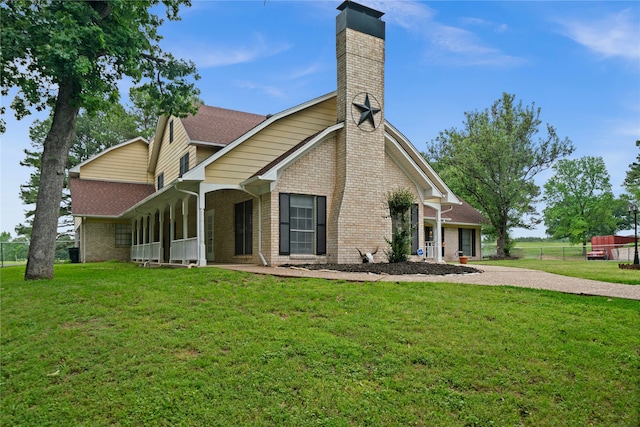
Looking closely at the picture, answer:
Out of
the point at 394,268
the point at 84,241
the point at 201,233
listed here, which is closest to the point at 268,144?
the point at 201,233

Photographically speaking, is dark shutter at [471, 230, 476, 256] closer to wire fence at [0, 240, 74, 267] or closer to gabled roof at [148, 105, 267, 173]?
gabled roof at [148, 105, 267, 173]

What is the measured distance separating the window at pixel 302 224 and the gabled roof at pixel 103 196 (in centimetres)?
1251

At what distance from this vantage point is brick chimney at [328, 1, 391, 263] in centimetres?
1354

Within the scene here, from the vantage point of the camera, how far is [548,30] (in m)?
13.5

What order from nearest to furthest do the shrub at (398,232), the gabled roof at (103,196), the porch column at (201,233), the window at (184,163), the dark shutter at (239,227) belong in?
the porch column at (201,233) → the shrub at (398,232) → the dark shutter at (239,227) → the window at (184,163) → the gabled roof at (103,196)

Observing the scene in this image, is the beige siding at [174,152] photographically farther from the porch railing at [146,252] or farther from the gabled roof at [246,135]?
the gabled roof at [246,135]

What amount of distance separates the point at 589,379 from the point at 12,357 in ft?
23.2

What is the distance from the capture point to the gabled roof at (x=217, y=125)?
16.5m

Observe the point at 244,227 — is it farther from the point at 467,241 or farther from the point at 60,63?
the point at 467,241

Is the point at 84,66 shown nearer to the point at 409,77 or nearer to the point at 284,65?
the point at 284,65

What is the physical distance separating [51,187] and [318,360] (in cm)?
978

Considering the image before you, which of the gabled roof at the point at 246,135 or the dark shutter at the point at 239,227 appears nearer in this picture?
the gabled roof at the point at 246,135

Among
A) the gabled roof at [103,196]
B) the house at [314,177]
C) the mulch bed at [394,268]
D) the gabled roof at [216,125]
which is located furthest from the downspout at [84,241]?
the mulch bed at [394,268]

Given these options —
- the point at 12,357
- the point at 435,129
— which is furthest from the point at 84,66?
the point at 435,129
